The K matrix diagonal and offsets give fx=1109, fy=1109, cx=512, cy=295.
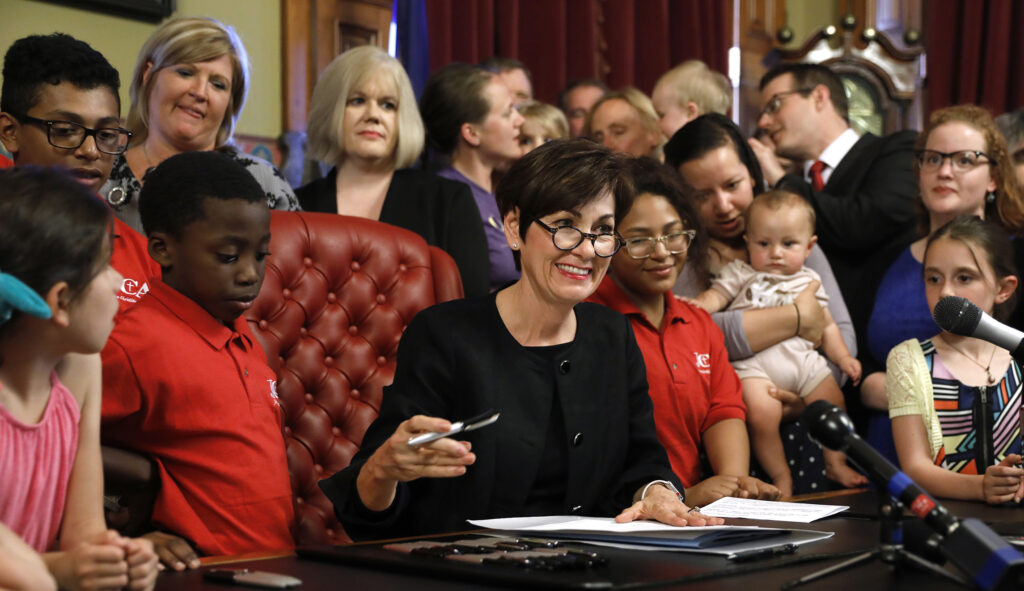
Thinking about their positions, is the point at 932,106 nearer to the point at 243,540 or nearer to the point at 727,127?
the point at 727,127

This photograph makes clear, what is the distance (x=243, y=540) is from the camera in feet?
6.13

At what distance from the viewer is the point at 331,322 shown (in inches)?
98.0

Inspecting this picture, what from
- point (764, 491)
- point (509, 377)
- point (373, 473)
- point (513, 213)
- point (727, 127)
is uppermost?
point (727, 127)

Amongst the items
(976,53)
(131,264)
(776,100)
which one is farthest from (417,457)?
(976,53)

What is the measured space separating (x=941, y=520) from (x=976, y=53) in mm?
5478

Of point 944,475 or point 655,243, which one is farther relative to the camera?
point 655,243

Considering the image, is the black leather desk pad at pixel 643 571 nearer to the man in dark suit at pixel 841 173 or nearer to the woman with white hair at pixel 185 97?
the woman with white hair at pixel 185 97

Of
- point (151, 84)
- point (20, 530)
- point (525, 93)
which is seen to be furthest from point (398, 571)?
point (525, 93)

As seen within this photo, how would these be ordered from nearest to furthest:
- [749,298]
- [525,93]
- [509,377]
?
[509,377] → [749,298] → [525,93]

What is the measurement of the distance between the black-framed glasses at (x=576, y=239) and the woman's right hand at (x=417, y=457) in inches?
20.4

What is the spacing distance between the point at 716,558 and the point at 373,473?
0.57 metres

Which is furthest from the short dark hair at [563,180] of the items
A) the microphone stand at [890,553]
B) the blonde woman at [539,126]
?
the blonde woman at [539,126]

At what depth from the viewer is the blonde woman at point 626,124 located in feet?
13.4

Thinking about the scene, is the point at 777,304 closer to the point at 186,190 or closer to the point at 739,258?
the point at 739,258
